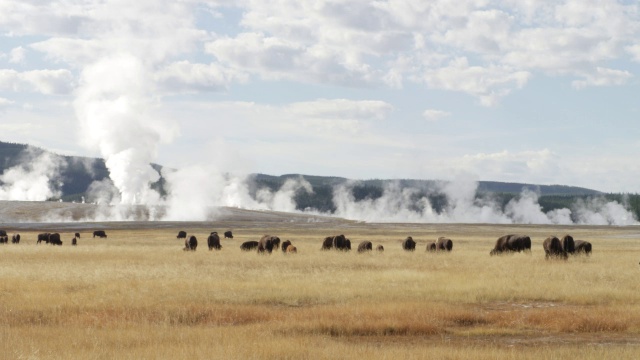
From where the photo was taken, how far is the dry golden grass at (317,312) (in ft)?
44.5

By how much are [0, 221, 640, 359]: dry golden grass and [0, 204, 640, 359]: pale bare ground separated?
43 millimetres

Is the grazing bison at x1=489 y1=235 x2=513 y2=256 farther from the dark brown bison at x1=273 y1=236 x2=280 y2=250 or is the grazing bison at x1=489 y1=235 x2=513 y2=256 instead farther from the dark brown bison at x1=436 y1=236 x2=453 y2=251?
the dark brown bison at x1=273 y1=236 x2=280 y2=250

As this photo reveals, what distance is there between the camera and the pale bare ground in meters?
13.6

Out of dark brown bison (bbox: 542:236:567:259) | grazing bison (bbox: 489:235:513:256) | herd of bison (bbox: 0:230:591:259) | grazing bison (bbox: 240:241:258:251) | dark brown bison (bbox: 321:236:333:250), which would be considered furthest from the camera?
dark brown bison (bbox: 321:236:333:250)

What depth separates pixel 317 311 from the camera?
1856 centimetres

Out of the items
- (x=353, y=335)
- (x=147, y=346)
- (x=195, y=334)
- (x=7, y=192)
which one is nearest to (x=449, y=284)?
(x=353, y=335)

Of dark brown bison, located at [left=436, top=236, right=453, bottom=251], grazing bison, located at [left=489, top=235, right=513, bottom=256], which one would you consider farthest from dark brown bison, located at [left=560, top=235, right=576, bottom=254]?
dark brown bison, located at [left=436, top=236, right=453, bottom=251]

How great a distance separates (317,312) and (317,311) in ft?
0.67

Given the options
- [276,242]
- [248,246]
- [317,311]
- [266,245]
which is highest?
[276,242]

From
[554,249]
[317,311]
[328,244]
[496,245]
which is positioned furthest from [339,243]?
[317,311]

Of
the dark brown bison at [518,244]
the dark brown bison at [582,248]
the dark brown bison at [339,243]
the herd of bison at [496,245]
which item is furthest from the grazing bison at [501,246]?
the dark brown bison at [339,243]

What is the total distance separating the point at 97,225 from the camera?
110m

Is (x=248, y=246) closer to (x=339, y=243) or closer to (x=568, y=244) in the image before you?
(x=339, y=243)

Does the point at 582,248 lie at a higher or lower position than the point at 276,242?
higher
